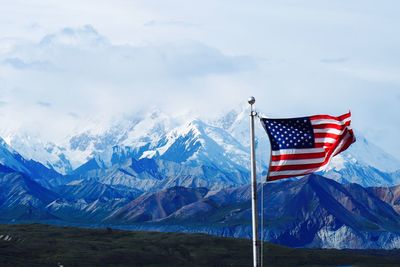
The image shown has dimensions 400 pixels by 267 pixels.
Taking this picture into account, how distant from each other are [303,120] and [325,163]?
2.50 m

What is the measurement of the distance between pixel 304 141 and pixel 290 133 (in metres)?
0.84

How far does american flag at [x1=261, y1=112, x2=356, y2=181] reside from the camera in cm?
4197

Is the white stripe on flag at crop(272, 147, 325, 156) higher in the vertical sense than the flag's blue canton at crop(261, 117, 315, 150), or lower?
lower

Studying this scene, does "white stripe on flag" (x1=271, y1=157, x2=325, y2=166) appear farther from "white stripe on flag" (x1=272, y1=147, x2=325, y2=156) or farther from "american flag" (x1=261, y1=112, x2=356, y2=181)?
"white stripe on flag" (x1=272, y1=147, x2=325, y2=156)

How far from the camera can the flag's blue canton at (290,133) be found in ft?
137

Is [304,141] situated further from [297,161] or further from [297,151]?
[297,161]

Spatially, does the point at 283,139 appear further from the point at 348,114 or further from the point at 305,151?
the point at 348,114

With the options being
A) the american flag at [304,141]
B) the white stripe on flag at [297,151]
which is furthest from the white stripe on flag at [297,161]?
the white stripe on flag at [297,151]

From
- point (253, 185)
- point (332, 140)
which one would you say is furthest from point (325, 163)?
point (253, 185)

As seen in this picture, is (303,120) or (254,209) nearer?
(254,209)

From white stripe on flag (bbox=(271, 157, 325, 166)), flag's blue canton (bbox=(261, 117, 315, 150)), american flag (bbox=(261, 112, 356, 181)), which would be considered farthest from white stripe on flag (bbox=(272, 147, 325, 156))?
white stripe on flag (bbox=(271, 157, 325, 166))

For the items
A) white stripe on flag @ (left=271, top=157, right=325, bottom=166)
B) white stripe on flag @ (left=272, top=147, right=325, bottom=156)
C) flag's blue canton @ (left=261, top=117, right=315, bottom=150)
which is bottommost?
white stripe on flag @ (left=271, top=157, right=325, bottom=166)

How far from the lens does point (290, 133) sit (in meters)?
42.5

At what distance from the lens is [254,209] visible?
39.6 m
